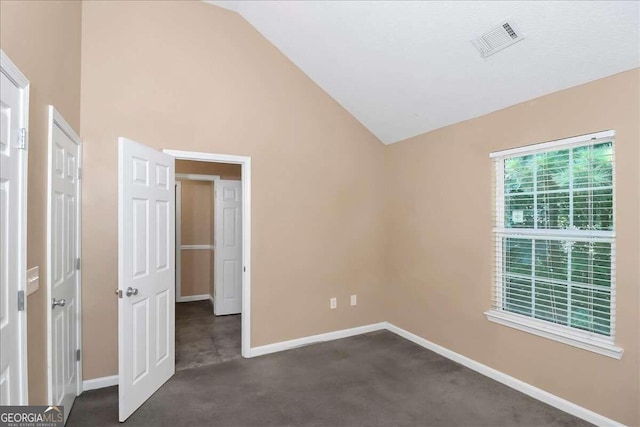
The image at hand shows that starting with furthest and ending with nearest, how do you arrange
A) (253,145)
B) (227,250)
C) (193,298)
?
(193,298)
(227,250)
(253,145)

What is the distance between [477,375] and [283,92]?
352 centimetres

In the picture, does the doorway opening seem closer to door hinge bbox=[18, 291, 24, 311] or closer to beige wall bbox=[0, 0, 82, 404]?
beige wall bbox=[0, 0, 82, 404]

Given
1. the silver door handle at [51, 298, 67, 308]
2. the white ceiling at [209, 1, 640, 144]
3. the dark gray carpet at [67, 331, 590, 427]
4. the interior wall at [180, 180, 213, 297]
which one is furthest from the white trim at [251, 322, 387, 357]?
the interior wall at [180, 180, 213, 297]

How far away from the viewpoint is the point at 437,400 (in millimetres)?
2650

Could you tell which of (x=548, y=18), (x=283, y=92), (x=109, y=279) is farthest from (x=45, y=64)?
(x=548, y=18)

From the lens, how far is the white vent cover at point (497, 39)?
7.47ft

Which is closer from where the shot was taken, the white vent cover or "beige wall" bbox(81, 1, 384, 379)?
the white vent cover

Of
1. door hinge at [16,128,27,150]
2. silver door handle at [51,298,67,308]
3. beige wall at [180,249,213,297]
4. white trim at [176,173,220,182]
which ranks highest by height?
white trim at [176,173,220,182]

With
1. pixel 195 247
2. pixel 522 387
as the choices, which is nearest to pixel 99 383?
pixel 195 247

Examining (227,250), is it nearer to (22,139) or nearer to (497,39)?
(22,139)

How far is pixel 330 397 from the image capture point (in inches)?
107

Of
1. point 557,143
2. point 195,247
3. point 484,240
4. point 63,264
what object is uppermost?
point 557,143

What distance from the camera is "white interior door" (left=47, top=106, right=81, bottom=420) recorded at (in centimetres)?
201

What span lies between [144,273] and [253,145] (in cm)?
168
